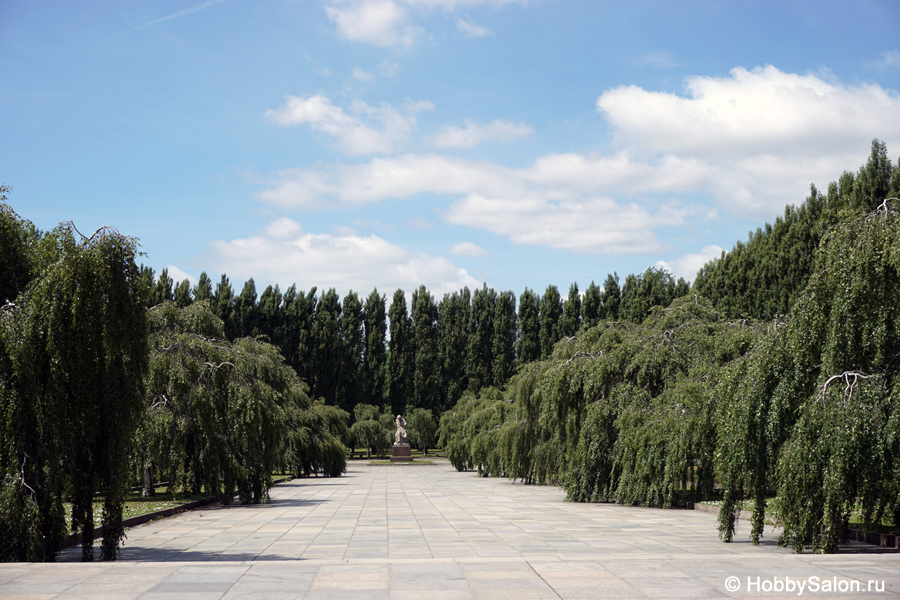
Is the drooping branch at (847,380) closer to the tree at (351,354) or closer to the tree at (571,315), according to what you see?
the tree at (571,315)

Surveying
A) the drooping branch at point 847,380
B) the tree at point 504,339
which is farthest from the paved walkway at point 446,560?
the tree at point 504,339

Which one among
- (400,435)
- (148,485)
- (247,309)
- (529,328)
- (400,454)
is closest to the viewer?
(148,485)

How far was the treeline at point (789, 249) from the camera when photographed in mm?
31062

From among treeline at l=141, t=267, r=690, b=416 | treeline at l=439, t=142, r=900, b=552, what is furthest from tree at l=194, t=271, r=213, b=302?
treeline at l=439, t=142, r=900, b=552

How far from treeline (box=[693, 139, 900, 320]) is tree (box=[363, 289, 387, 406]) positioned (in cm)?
3365

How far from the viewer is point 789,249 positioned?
35.0 m

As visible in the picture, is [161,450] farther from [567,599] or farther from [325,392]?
[325,392]

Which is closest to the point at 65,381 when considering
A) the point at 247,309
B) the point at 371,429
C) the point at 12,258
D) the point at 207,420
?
the point at 12,258

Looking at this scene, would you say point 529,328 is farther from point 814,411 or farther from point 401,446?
Answer: point 814,411

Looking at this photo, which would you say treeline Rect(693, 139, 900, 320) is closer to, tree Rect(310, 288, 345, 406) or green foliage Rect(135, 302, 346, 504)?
green foliage Rect(135, 302, 346, 504)

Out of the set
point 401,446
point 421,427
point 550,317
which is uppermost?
point 550,317

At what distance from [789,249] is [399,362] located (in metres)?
39.5

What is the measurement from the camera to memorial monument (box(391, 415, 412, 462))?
56.6m

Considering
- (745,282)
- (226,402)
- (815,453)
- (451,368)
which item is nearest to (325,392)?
(451,368)
